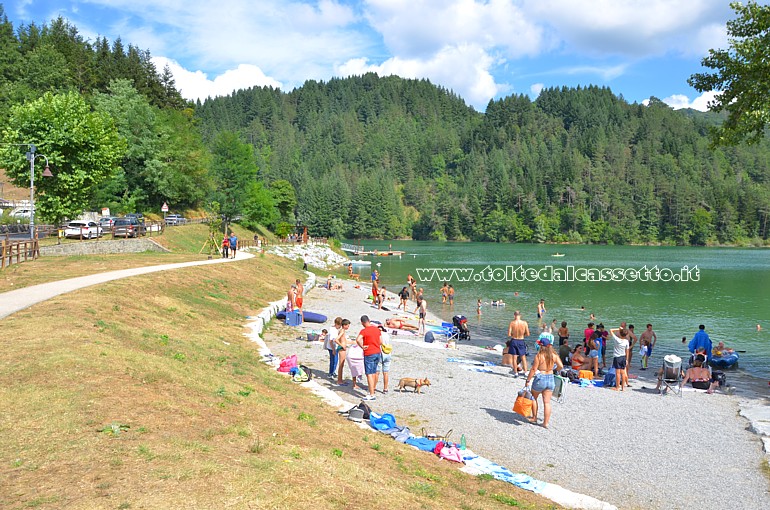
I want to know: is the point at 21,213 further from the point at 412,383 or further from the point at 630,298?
the point at 630,298

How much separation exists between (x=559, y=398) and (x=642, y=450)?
354 centimetres

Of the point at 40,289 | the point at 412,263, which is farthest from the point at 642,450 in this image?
the point at 412,263

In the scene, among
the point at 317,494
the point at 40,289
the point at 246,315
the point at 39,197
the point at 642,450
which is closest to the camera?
the point at 317,494

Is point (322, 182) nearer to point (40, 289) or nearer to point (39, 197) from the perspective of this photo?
point (39, 197)

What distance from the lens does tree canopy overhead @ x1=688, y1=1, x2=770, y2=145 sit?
17.7 meters

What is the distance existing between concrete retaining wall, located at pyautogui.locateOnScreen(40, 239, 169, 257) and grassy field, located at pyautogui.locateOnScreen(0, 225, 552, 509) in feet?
56.0

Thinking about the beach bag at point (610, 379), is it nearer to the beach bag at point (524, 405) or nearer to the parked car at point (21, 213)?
the beach bag at point (524, 405)

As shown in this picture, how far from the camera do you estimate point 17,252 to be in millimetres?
25016

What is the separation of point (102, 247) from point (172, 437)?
29784mm

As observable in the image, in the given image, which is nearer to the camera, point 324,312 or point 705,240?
point 324,312

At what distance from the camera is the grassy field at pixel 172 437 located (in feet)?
21.0

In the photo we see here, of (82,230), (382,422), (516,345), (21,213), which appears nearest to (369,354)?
(382,422)

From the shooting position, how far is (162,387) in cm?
1040

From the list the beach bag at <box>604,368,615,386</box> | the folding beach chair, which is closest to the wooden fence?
the beach bag at <box>604,368,615,386</box>
